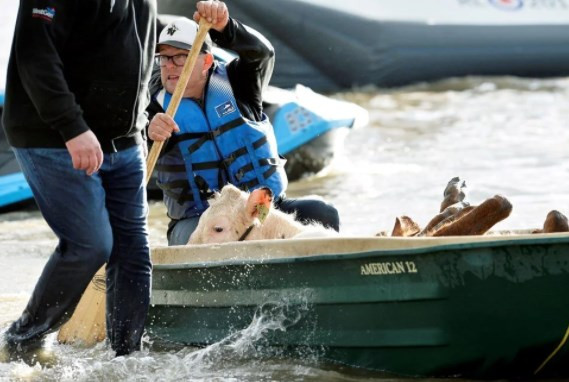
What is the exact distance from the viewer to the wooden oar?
5684mm

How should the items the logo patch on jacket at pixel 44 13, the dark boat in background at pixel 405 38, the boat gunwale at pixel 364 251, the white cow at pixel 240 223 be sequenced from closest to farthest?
the logo patch on jacket at pixel 44 13, the boat gunwale at pixel 364 251, the white cow at pixel 240 223, the dark boat in background at pixel 405 38

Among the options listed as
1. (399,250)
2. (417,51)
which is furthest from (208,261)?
(417,51)

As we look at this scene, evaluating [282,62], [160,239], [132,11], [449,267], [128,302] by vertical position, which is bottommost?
[282,62]

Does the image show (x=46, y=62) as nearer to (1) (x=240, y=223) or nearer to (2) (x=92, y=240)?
(2) (x=92, y=240)

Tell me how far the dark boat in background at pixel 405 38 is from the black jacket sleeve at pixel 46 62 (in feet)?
35.8

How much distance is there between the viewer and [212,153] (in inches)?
246

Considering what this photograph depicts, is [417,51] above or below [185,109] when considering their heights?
below

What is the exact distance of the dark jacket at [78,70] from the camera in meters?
4.37

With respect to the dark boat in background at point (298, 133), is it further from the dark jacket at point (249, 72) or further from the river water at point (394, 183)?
the dark jacket at point (249, 72)

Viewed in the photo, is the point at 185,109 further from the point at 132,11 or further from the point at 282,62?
the point at 282,62

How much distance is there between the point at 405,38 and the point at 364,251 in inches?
471

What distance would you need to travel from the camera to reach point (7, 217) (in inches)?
380

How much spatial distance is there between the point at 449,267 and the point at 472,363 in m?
0.47

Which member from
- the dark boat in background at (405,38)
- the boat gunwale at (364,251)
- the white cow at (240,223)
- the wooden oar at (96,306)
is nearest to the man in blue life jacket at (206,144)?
the wooden oar at (96,306)
